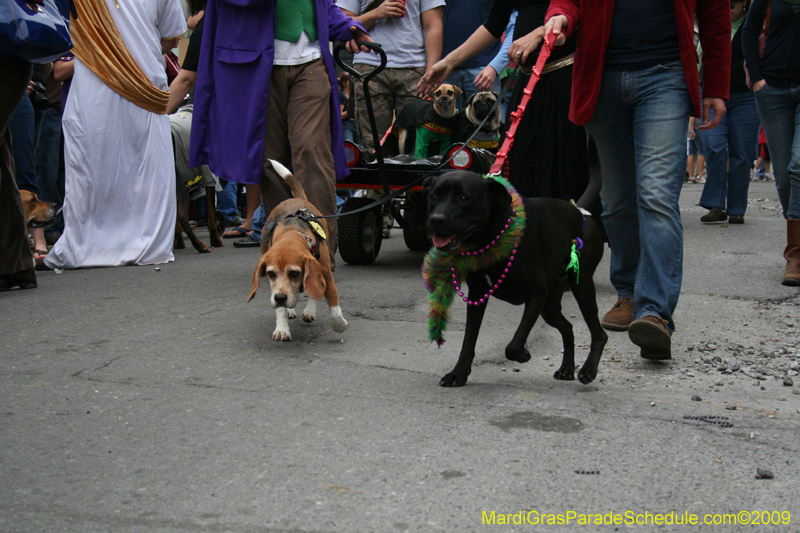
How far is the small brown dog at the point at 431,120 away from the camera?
23.5ft

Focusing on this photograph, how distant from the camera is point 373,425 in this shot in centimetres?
259

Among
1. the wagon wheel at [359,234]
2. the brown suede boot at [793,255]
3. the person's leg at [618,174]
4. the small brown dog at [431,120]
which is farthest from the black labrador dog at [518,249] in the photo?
the small brown dog at [431,120]

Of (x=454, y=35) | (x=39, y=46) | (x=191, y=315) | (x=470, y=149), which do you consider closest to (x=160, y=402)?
(x=191, y=315)

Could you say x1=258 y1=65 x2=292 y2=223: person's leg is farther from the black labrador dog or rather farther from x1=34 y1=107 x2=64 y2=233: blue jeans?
x1=34 y1=107 x2=64 y2=233: blue jeans

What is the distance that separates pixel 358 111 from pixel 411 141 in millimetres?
663

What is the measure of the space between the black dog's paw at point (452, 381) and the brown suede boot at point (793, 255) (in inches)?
128

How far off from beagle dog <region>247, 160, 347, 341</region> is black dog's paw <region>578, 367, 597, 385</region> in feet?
4.39

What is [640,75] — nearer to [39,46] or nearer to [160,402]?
[160,402]

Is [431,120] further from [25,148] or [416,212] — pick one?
[25,148]

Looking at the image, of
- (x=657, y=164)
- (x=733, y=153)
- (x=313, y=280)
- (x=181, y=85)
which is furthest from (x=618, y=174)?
(x=733, y=153)

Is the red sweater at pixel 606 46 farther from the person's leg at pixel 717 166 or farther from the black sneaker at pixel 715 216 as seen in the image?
the black sneaker at pixel 715 216

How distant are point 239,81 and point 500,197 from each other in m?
2.89

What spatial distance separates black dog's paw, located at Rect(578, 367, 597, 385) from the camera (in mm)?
3092

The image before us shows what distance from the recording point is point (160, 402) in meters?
2.86
